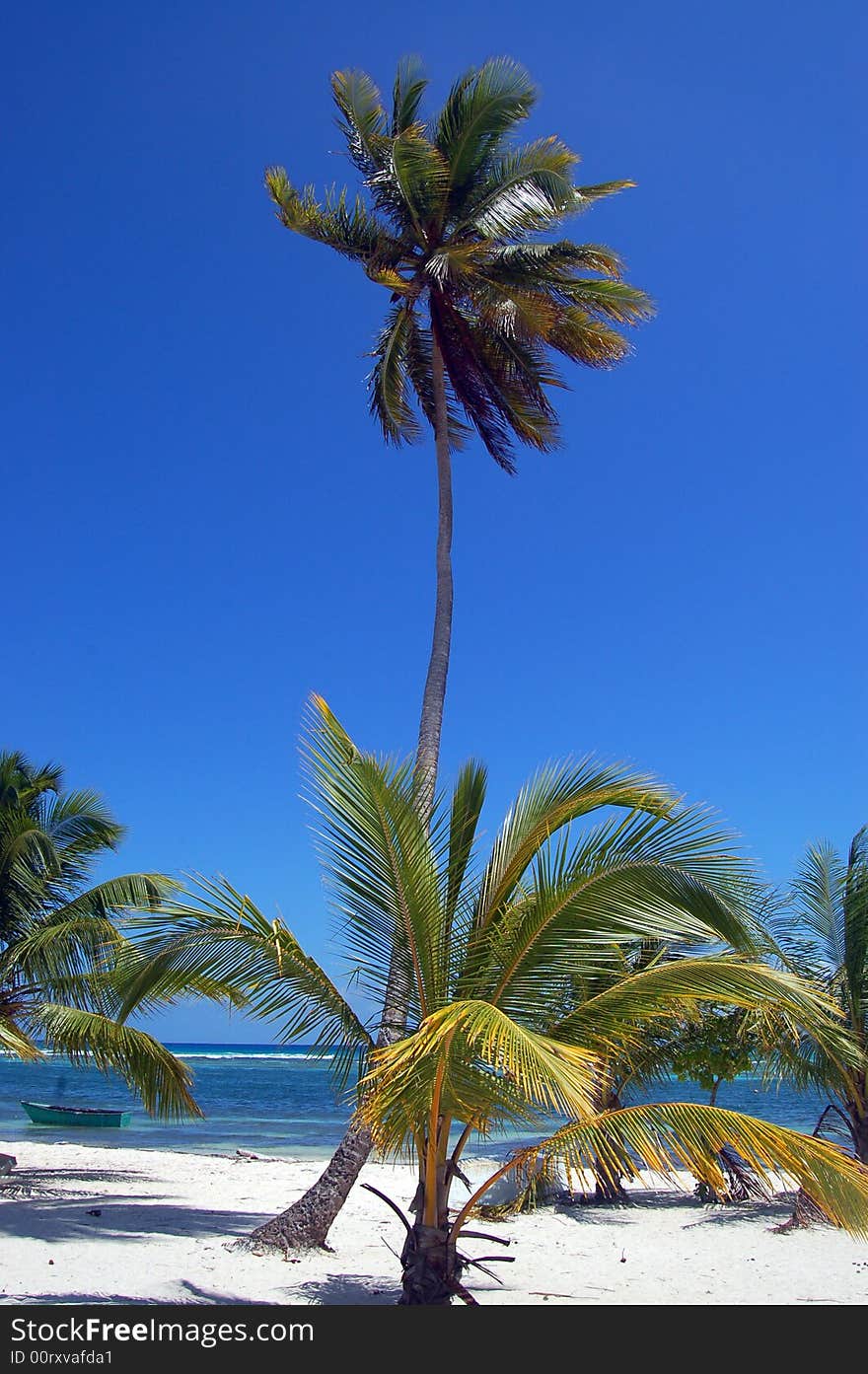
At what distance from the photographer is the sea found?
26.7 metres

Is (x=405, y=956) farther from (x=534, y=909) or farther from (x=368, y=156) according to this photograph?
(x=368, y=156)

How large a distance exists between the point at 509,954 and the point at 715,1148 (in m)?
Result: 1.65

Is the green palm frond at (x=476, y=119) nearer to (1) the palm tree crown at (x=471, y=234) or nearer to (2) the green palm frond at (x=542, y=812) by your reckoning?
(1) the palm tree crown at (x=471, y=234)

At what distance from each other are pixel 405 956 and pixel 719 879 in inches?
84.1

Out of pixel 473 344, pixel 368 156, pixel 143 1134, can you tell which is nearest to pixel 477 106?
pixel 368 156

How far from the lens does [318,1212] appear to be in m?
9.48


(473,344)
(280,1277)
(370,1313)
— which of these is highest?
(473,344)

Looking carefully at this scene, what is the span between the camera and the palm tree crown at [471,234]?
1188 cm

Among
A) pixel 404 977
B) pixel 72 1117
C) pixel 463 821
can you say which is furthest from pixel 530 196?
pixel 72 1117

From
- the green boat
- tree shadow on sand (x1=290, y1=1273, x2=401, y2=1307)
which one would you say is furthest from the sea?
tree shadow on sand (x1=290, y1=1273, x2=401, y2=1307)

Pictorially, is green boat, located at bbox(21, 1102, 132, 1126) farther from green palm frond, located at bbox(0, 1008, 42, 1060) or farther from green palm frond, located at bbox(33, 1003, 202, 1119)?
green palm frond, located at bbox(33, 1003, 202, 1119)

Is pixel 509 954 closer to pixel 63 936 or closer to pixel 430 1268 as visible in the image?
pixel 430 1268

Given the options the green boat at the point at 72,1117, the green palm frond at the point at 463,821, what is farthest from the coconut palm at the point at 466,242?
the green boat at the point at 72,1117

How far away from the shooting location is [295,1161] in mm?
24016
